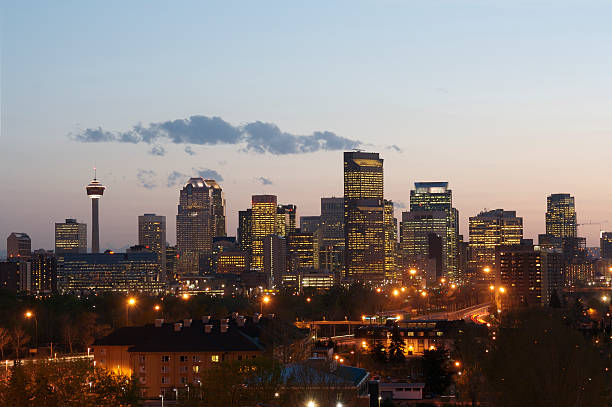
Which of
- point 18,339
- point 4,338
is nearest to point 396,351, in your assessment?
point 18,339

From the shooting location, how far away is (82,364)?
55.7 meters

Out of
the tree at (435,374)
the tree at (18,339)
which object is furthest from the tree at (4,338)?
the tree at (435,374)

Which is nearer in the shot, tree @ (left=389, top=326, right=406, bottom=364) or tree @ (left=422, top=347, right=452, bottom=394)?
tree @ (left=422, top=347, right=452, bottom=394)

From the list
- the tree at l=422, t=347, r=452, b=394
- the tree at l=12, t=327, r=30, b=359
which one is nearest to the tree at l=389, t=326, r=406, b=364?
the tree at l=422, t=347, r=452, b=394

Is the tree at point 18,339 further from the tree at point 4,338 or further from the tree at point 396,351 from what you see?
the tree at point 396,351

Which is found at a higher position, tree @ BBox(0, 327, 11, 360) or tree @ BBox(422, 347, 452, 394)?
tree @ BBox(0, 327, 11, 360)

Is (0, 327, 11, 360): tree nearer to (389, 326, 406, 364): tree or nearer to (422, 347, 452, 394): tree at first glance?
(389, 326, 406, 364): tree

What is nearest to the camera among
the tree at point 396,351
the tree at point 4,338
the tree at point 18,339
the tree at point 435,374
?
the tree at point 435,374

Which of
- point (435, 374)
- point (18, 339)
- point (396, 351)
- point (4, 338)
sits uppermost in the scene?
point (18, 339)

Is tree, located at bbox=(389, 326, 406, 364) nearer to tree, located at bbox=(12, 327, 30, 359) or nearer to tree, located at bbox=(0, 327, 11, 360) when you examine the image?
tree, located at bbox=(12, 327, 30, 359)

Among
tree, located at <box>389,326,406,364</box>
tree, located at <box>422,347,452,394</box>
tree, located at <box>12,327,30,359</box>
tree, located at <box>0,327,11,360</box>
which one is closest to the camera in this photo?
tree, located at <box>422,347,452,394</box>

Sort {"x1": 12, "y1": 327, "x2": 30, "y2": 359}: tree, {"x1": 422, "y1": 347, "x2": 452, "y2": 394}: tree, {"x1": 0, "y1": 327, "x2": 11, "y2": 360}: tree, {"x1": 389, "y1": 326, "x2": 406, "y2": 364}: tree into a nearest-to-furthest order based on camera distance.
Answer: {"x1": 422, "y1": 347, "x2": 452, "y2": 394}: tree → {"x1": 389, "y1": 326, "x2": 406, "y2": 364}: tree → {"x1": 0, "y1": 327, "x2": 11, "y2": 360}: tree → {"x1": 12, "y1": 327, "x2": 30, "y2": 359}: tree

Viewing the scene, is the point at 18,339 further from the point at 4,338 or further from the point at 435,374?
the point at 435,374

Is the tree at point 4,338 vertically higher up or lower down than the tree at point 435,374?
higher up
